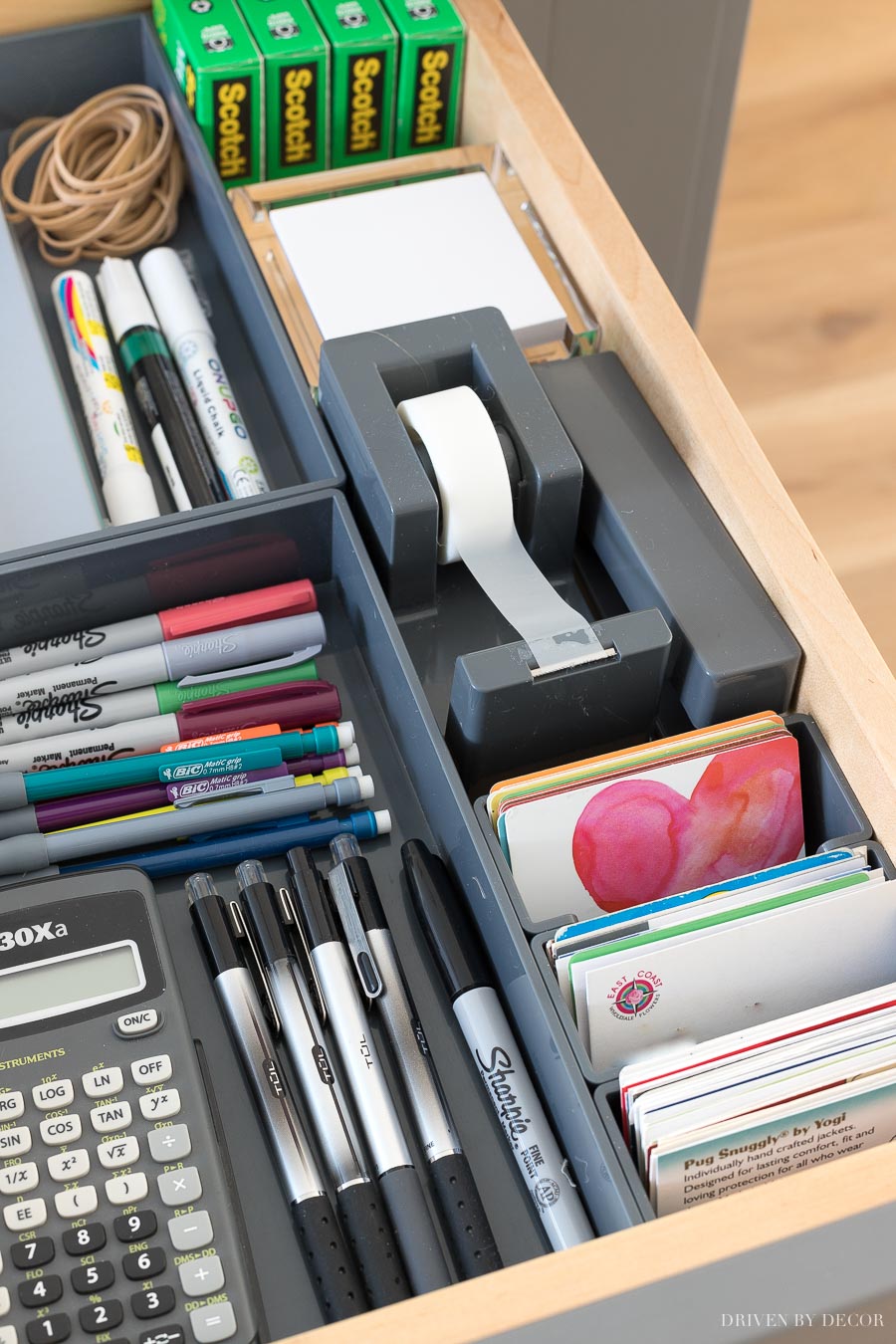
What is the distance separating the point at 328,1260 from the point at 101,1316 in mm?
92

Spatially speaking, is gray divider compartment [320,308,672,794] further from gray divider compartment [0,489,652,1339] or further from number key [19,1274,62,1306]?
number key [19,1274,62,1306]

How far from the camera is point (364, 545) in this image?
2.57ft

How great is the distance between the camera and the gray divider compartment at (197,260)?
2.81 ft

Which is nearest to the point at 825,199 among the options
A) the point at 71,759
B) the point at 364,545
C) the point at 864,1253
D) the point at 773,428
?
the point at 773,428

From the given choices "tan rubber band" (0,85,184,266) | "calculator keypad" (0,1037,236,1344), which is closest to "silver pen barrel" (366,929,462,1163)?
"calculator keypad" (0,1037,236,1344)

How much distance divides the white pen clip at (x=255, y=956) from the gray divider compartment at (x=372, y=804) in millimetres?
26

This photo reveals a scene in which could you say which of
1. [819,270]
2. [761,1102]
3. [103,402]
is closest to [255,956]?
[761,1102]

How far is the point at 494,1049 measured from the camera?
0.66m

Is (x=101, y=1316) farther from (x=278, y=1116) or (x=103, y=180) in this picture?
(x=103, y=180)

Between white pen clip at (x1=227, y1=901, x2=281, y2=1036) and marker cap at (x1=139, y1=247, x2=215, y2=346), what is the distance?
1.26 feet

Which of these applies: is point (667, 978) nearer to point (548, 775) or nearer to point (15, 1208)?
point (548, 775)

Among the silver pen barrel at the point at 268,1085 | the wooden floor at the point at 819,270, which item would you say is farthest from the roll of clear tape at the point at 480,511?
the wooden floor at the point at 819,270

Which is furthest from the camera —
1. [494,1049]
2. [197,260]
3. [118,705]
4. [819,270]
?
[819,270]

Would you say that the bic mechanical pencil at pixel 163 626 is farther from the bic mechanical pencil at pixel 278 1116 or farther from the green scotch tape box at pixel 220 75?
the green scotch tape box at pixel 220 75
